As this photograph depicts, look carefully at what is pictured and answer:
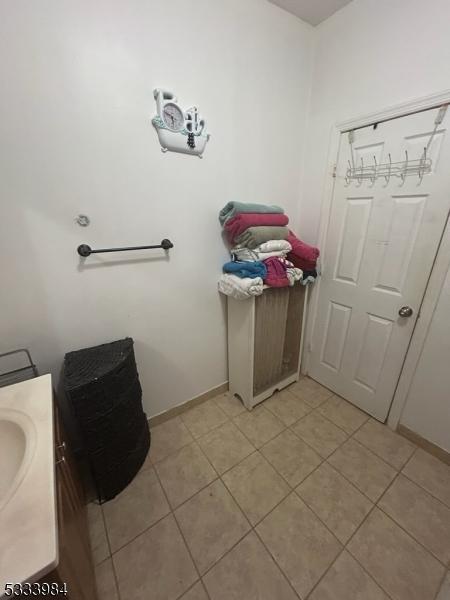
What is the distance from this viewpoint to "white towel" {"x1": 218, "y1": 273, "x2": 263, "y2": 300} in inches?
56.4

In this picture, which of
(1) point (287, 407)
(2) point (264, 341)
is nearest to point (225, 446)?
(1) point (287, 407)

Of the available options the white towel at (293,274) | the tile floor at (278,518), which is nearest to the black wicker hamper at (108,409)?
the tile floor at (278,518)

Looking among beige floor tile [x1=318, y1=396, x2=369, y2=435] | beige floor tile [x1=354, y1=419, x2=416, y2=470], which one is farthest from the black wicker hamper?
beige floor tile [x1=354, y1=419, x2=416, y2=470]

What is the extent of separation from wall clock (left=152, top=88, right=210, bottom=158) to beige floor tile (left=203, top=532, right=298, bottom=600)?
194cm

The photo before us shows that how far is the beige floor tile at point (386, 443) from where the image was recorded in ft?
4.79

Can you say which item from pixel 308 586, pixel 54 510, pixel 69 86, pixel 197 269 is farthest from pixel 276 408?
pixel 69 86

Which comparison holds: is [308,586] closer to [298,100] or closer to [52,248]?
[52,248]

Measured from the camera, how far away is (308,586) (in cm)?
97

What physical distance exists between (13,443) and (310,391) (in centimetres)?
186

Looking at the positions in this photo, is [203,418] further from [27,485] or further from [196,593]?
[27,485]

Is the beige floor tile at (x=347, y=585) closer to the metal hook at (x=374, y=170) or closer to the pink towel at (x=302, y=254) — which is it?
the pink towel at (x=302, y=254)

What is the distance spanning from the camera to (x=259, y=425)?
169 centimetres

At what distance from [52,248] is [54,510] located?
985mm

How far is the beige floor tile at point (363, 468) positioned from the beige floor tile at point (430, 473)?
0.11 metres
